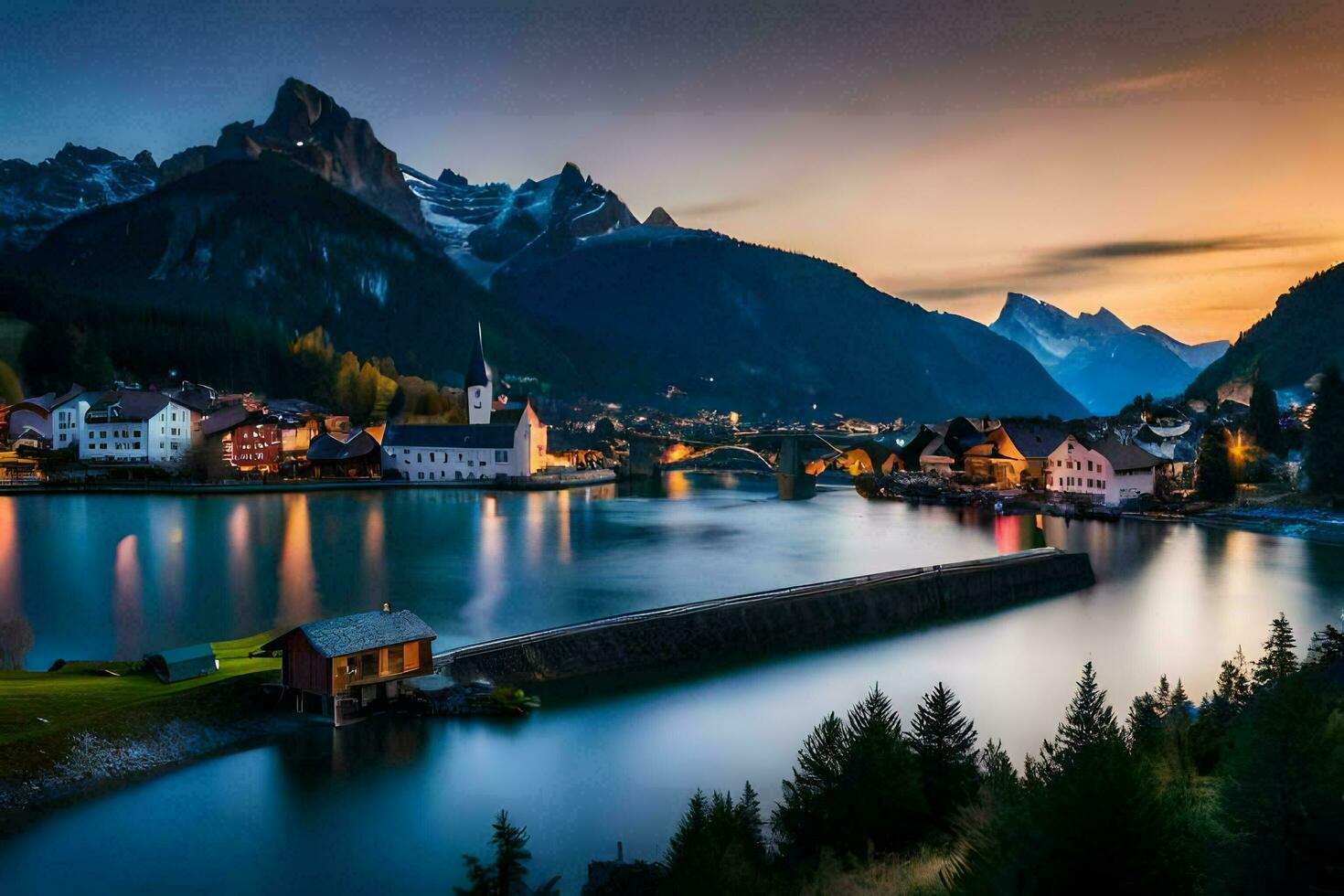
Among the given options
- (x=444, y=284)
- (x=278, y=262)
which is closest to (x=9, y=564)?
(x=278, y=262)

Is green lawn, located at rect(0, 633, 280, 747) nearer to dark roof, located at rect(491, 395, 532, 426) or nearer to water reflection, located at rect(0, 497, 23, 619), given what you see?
water reflection, located at rect(0, 497, 23, 619)

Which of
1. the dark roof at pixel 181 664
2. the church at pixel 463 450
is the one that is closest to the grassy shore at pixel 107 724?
the dark roof at pixel 181 664

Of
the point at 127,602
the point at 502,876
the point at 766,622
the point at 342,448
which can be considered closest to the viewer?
the point at 502,876

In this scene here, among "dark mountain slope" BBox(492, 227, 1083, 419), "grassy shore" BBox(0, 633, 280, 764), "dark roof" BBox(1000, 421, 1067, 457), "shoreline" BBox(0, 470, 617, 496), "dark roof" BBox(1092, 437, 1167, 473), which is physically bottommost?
"grassy shore" BBox(0, 633, 280, 764)

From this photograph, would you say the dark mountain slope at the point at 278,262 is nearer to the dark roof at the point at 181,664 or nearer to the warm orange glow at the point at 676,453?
the warm orange glow at the point at 676,453

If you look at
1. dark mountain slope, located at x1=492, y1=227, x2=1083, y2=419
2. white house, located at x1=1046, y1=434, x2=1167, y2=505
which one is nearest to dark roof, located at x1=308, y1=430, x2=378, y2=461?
white house, located at x1=1046, y1=434, x2=1167, y2=505

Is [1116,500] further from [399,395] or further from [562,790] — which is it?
[399,395]

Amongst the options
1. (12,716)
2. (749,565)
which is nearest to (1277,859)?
(12,716)

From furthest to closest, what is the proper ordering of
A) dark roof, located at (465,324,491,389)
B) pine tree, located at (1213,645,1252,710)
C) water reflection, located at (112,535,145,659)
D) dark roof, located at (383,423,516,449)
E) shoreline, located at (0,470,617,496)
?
dark roof, located at (465,324,491,389)
dark roof, located at (383,423,516,449)
shoreline, located at (0,470,617,496)
water reflection, located at (112,535,145,659)
pine tree, located at (1213,645,1252,710)

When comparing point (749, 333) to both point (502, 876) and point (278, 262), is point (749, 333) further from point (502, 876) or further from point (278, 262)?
point (502, 876)
